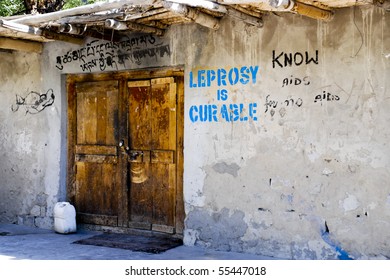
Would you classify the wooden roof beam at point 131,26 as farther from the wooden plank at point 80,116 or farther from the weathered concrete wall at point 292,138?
the wooden plank at point 80,116

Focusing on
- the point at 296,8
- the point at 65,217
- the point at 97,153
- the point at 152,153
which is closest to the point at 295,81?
the point at 296,8

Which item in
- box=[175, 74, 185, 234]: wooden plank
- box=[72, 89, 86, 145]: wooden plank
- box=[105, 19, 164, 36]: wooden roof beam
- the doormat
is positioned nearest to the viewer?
box=[105, 19, 164, 36]: wooden roof beam

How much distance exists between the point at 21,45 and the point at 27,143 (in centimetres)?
148

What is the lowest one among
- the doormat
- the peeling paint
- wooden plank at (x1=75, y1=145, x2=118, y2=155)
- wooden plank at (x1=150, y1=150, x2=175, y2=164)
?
the doormat

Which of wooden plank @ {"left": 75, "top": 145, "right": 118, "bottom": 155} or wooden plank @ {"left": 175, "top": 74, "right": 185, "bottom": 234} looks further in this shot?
wooden plank @ {"left": 75, "top": 145, "right": 118, "bottom": 155}

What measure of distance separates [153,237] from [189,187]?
0.92m

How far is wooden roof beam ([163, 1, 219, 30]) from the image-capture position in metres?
5.52

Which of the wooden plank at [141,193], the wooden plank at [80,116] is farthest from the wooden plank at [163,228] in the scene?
the wooden plank at [80,116]

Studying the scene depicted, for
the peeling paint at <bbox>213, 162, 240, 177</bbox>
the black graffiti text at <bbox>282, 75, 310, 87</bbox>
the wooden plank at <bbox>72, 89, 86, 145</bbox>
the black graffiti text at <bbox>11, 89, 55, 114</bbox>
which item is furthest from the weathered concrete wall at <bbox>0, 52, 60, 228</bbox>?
the black graffiti text at <bbox>282, 75, 310, 87</bbox>

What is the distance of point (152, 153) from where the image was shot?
292 inches

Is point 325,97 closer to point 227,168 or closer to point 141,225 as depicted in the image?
point 227,168

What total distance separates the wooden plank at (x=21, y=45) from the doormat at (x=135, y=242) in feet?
9.21

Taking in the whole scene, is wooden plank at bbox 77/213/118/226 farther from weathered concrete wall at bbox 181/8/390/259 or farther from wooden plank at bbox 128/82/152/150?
weathered concrete wall at bbox 181/8/390/259

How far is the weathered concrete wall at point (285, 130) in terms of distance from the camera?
222 inches
